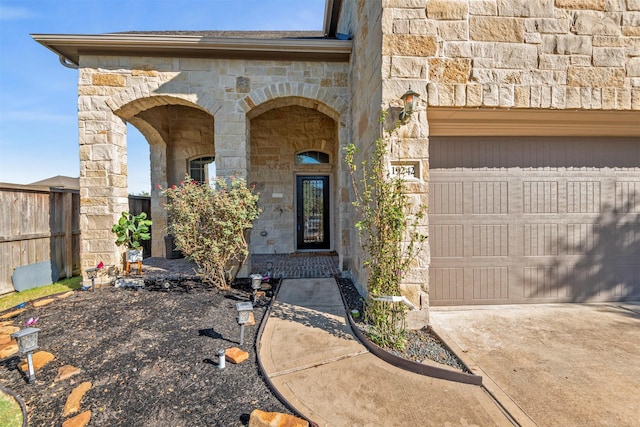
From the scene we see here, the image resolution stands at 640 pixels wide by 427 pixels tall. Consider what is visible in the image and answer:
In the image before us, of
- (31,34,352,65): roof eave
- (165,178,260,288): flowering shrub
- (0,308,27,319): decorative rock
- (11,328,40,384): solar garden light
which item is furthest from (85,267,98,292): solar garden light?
(31,34,352,65): roof eave

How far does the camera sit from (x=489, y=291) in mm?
3598

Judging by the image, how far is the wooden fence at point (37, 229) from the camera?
165 inches

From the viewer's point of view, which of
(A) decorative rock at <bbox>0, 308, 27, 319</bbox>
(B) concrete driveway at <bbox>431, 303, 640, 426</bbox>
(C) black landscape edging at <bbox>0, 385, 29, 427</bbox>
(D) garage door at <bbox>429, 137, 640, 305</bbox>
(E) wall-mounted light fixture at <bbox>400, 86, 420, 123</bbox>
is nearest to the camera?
(C) black landscape edging at <bbox>0, 385, 29, 427</bbox>

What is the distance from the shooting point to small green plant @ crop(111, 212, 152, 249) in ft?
15.0

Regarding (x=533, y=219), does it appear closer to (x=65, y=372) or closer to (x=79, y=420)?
(x=79, y=420)

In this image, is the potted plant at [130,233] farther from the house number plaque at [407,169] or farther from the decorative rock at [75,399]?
the house number plaque at [407,169]

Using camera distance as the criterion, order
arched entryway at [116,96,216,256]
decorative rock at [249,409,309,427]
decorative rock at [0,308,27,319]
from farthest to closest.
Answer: arched entryway at [116,96,216,256] → decorative rock at [0,308,27,319] → decorative rock at [249,409,309,427]

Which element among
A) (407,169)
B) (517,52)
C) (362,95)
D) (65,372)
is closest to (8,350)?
(65,372)

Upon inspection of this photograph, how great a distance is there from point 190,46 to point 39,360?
4.43 metres

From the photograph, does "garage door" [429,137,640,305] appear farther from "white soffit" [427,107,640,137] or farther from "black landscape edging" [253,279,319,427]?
"black landscape edging" [253,279,319,427]

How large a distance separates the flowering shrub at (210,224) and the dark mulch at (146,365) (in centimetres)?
62

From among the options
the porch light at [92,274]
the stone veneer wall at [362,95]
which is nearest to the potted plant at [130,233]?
the porch light at [92,274]

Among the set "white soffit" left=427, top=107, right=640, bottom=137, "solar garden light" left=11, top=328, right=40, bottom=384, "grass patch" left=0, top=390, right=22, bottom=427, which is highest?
"white soffit" left=427, top=107, right=640, bottom=137

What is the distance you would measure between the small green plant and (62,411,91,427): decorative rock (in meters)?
3.39
